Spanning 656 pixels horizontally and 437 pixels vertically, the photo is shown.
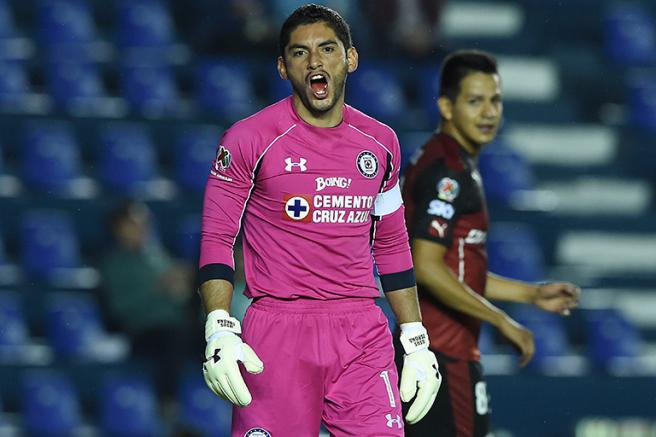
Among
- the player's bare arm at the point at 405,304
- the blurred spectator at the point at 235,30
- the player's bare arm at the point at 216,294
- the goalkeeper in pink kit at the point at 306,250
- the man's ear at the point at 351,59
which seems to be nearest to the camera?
the player's bare arm at the point at 216,294

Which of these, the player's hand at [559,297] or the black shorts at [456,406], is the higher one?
the player's hand at [559,297]

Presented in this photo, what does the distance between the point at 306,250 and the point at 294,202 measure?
176 millimetres

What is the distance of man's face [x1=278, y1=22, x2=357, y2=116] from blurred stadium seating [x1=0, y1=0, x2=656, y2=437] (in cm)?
521

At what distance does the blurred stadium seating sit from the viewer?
10562 millimetres

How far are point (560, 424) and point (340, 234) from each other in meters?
5.93

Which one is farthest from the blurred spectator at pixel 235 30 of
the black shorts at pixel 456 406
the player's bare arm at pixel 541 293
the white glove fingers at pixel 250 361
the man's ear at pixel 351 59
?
the white glove fingers at pixel 250 361

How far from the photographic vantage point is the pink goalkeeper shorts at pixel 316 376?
530cm

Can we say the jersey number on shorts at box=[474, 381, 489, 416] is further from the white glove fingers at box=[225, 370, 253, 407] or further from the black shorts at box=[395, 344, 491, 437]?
the white glove fingers at box=[225, 370, 253, 407]

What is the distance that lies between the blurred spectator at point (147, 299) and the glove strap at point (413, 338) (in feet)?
16.2

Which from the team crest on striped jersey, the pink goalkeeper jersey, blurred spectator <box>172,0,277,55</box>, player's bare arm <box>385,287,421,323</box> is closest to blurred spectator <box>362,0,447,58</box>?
blurred spectator <box>172,0,277,55</box>

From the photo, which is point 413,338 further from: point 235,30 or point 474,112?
point 235,30

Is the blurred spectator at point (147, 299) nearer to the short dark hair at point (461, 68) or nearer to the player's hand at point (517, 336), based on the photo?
the short dark hair at point (461, 68)

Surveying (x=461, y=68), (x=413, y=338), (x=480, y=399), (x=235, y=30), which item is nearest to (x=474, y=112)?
(x=461, y=68)

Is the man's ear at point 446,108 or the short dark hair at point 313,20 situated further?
the man's ear at point 446,108
